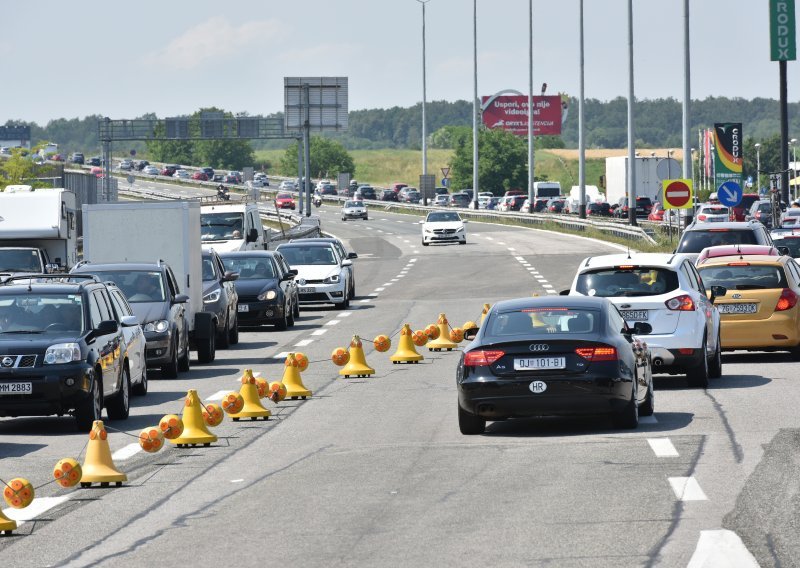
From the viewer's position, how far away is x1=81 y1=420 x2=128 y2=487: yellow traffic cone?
12219 mm

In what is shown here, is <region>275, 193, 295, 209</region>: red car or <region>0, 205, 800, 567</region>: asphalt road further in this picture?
<region>275, 193, 295, 209</region>: red car

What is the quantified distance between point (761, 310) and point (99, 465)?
469 inches

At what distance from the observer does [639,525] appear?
977cm

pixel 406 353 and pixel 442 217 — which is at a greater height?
pixel 442 217

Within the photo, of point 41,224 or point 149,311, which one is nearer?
point 149,311

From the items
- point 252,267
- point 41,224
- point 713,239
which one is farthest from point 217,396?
point 713,239

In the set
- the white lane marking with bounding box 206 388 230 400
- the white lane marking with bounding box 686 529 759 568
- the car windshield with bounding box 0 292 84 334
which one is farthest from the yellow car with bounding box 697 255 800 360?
the white lane marking with bounding box 686 529 759 568

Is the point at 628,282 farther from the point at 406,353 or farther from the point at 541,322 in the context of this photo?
the point at 406,353

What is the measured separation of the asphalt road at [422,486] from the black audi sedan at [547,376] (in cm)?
26

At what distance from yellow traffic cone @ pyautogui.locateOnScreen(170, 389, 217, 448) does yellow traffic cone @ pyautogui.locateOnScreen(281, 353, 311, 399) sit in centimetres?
406

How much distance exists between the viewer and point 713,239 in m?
33.6

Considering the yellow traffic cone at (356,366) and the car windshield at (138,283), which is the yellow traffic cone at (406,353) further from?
the car windshield at (138,283)

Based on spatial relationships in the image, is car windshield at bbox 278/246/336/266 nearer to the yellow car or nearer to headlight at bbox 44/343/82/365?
the yellow car

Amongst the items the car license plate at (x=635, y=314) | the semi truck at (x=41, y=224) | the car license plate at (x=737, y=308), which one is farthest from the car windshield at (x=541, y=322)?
the semi truck at (x=41, y=224)
